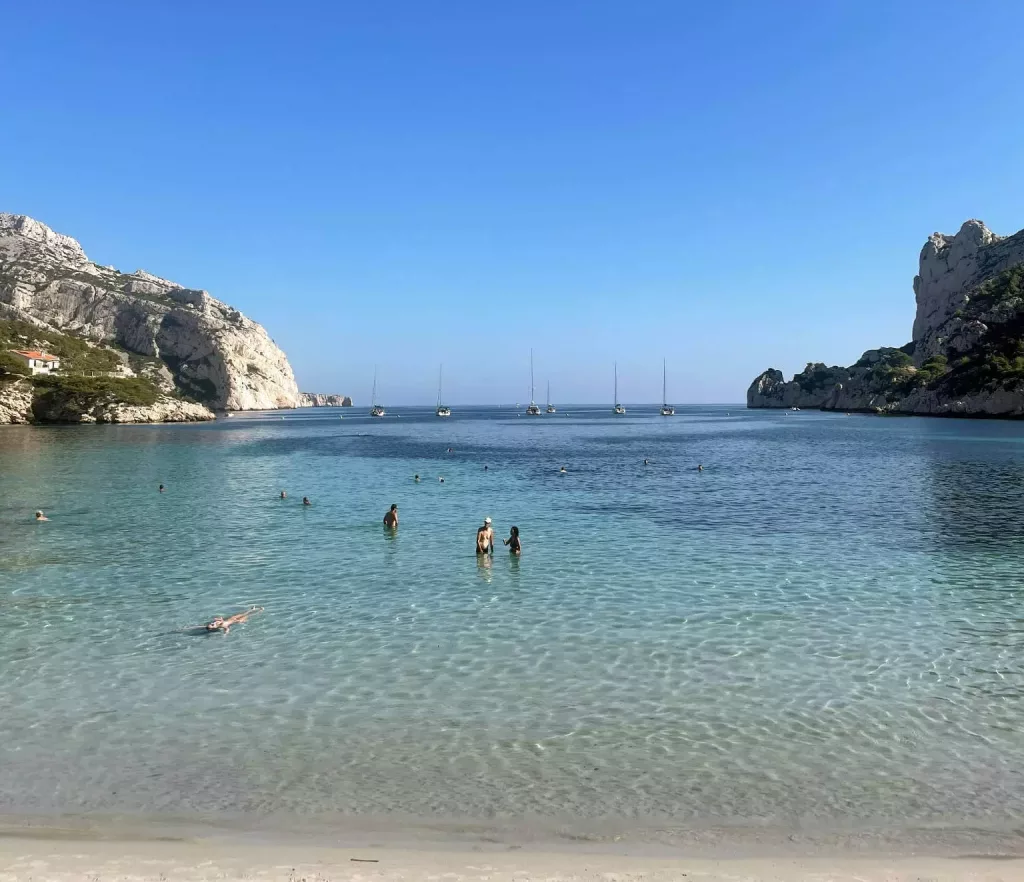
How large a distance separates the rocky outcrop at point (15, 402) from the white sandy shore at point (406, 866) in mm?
122700

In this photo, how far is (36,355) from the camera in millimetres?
130375

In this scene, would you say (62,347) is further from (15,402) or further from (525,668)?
(525,668)

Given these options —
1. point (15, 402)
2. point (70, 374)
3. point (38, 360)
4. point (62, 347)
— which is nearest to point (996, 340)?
point (15, 402)

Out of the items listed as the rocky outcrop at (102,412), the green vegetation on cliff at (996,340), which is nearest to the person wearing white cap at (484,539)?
the rocky outcrop at (102,412)

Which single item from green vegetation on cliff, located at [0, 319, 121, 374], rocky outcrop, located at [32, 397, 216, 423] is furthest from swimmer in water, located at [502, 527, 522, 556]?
Result: green vegetation on cliff, located at [0, 319, 121, 374]

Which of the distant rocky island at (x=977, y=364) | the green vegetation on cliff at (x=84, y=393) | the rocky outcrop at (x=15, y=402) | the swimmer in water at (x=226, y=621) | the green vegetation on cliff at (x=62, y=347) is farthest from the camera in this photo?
the green vegetation on cliff at (x=62, y=347)

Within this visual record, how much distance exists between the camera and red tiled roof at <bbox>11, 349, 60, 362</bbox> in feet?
421

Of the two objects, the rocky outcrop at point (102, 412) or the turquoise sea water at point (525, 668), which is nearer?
the turquoise sea water at point (525, 668)

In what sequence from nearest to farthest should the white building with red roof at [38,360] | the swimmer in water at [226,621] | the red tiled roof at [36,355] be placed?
the swimmer in water at [226,621], the white building with red roof at [38,360], the red tiled roof at [36,355]

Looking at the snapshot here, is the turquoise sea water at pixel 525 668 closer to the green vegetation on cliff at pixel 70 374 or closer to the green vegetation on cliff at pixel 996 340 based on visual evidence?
the green vegetation on cliff at pixel 70 374

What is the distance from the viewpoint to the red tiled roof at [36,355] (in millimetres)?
128400

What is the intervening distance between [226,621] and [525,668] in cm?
690

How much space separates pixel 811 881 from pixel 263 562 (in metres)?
18.8

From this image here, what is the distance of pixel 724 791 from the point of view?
862 cm
